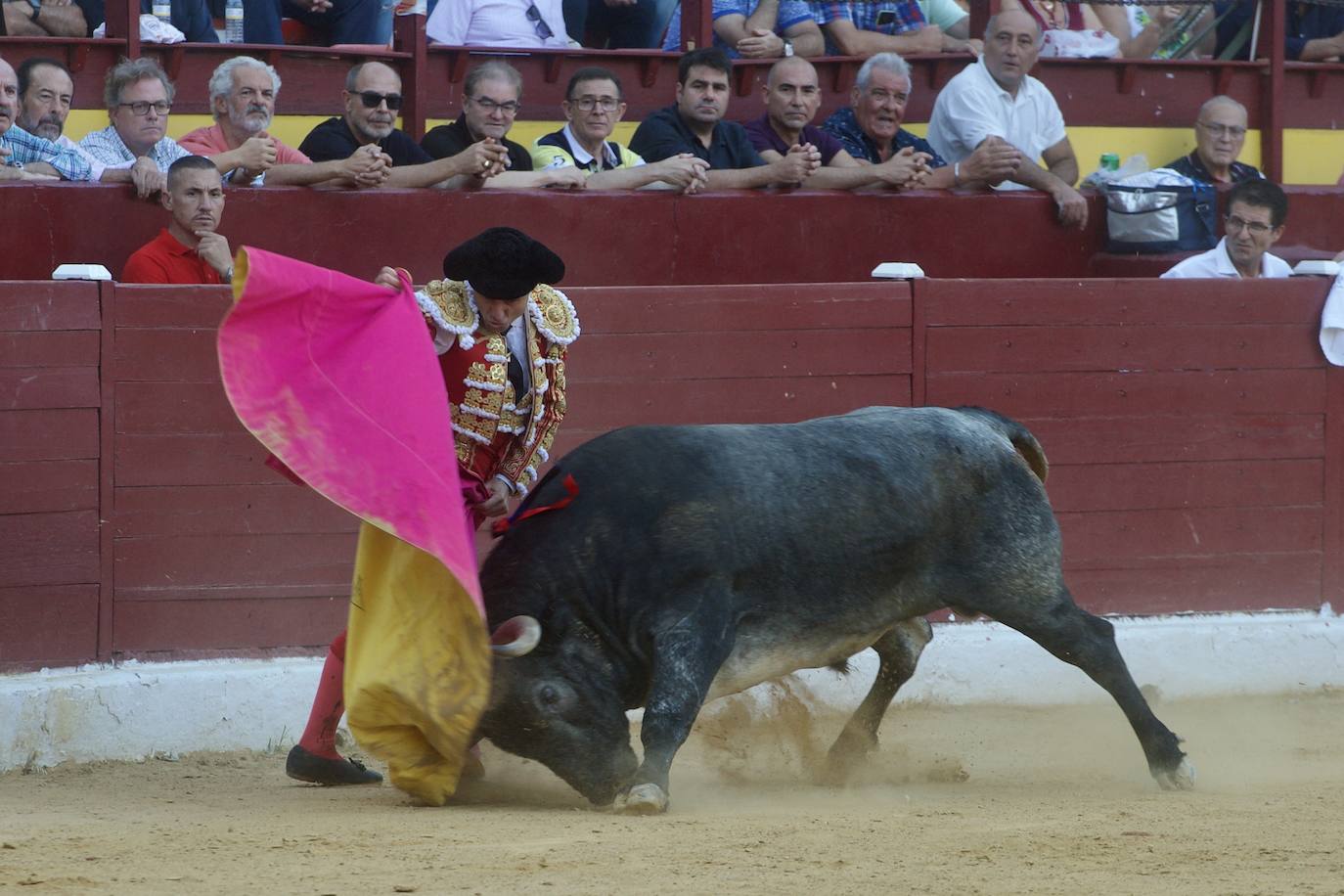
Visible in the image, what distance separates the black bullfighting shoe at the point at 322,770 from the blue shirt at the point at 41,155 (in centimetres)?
229

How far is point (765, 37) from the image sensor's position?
8297 millimetres

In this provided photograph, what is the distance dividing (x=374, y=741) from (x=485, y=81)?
2937 mm

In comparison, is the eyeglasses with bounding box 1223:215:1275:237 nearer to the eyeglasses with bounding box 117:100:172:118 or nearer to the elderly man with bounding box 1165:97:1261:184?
the elderly man with bounding box 1165:97:1261:184

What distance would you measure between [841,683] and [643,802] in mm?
2000

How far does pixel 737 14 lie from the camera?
842 centimetres

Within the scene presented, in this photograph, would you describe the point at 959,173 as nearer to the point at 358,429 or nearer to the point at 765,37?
the point at 765,37

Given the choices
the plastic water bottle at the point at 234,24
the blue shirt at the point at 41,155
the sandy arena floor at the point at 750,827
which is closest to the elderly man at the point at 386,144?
the blue shirt at the point at 41,155

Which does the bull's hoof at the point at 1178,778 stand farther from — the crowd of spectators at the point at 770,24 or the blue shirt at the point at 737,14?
the blue shirt at the point at 737,14

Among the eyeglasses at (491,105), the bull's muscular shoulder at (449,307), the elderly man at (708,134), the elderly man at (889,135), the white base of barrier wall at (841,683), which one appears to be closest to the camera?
the bull's muscular shoulder at (449,307)

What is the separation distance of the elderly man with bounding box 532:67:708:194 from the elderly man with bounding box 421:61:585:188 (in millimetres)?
130

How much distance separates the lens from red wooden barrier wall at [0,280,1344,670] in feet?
17.7

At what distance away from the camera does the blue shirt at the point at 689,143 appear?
7.05 metres

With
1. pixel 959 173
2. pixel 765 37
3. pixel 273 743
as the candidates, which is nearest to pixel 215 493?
pixel 273 743

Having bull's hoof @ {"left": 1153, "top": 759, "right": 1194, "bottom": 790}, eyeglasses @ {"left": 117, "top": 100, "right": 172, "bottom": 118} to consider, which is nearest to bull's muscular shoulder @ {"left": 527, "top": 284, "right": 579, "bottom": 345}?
bull's hoof @ {"left": 1153, "top": 759, "right": 1194, "bottom": 790}
